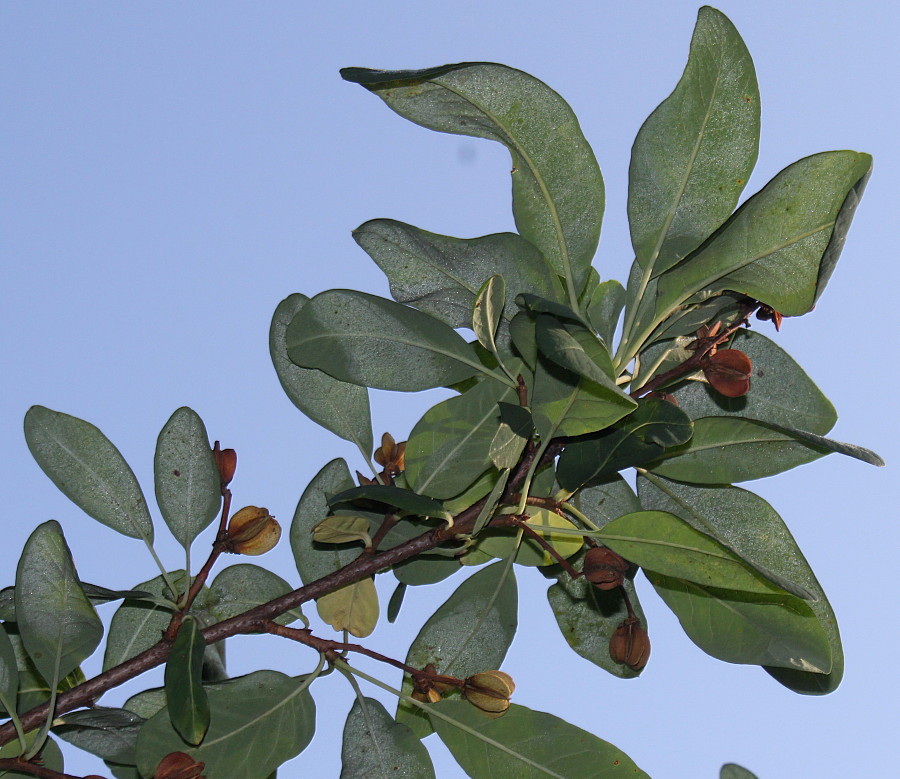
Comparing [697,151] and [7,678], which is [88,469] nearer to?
[7,678]

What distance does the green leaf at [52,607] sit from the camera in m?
1.05

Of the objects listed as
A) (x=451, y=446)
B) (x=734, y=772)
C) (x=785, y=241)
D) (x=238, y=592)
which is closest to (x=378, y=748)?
(x=238, y=592)

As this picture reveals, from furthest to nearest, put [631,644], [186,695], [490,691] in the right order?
[631,644] → [490,691] → [186,695]

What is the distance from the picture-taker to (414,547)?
110cm

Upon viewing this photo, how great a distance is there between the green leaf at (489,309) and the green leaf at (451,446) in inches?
4.0

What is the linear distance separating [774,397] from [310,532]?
2.03 feet

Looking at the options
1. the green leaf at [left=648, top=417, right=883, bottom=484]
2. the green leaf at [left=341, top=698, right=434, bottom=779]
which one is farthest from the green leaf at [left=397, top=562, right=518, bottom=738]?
the green leaf at [left=648, top=417, right=883, bottom=484]

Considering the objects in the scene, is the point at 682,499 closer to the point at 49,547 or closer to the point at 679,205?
the point at 679,205

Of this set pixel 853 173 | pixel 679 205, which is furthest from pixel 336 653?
pixel 853 173

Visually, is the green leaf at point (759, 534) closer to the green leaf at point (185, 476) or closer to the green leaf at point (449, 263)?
the green leaf at point (449, 263)

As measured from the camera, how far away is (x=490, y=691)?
42.8 inches

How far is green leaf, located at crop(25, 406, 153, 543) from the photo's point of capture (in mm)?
1198

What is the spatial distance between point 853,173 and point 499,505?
0.55 m

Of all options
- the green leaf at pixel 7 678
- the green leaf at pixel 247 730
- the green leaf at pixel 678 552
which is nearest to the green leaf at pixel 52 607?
the green leaf at pixel 7 678
